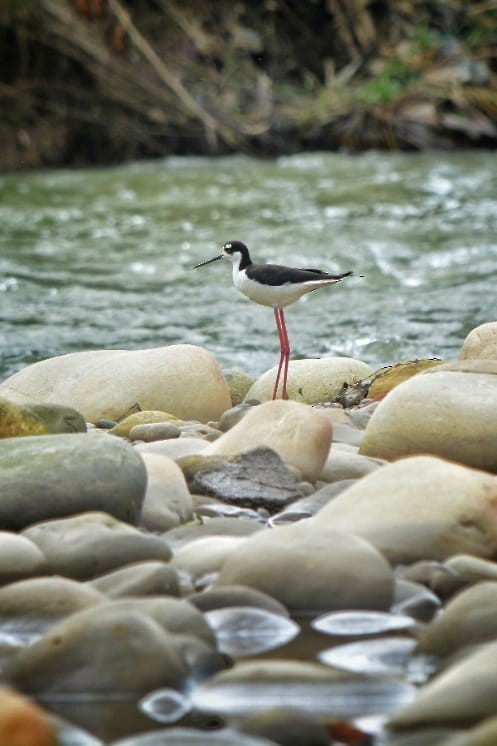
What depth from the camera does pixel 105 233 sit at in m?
12.4

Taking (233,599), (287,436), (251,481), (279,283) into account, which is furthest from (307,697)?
(279,283)

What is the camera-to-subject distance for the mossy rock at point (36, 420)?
178 inches

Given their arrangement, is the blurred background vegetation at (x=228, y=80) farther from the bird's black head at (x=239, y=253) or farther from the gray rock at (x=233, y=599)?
the gray rock at (x=233, y=599)

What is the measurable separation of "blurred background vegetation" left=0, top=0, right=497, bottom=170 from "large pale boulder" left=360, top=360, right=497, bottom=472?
14.1 meters

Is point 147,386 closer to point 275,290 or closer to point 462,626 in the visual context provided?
point 275,290

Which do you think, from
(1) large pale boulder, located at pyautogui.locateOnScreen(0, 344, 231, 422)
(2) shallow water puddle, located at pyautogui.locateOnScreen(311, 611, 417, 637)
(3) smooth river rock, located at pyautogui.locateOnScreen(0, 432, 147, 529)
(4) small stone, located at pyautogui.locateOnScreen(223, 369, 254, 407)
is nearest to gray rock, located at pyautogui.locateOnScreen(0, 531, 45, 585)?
(3) smooth river rock, located at pyautogui.locateOnScreen(0, 432, 147, 529)

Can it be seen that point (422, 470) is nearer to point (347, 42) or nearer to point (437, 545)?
point (437, 545)

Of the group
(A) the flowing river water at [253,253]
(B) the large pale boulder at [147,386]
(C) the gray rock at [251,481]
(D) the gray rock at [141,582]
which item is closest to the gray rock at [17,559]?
(D) the gray rock at [141,582]

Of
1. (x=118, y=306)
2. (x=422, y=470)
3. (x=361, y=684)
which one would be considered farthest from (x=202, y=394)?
(x=118, y=306)

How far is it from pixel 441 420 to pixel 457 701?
1.97 meters

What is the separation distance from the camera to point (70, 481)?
3.71m

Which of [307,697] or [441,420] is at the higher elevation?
[307,697]

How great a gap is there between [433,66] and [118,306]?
11.1 metres

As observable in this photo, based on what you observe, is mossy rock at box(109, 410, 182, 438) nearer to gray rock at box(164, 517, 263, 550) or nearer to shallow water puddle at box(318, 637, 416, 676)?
gray rock at box(164, 517, 263, 550)
